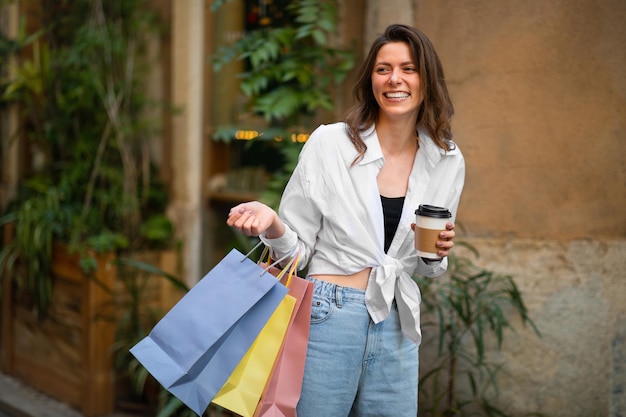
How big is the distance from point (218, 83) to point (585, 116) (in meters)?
Result: 2.59

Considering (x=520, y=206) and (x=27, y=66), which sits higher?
(x=27, y=66)

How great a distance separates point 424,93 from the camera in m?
2.25

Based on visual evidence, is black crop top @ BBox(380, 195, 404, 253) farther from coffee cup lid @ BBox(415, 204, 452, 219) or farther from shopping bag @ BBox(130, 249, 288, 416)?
shopping bag @ BBox(130, 249, 288, 416)

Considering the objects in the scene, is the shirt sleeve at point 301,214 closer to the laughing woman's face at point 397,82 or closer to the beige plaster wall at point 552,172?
the laughing woman's face at point 397,82

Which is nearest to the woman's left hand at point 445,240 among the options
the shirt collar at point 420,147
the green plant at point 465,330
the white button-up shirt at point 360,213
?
the white button-up shirt at point 360,213

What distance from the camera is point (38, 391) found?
5.05 m

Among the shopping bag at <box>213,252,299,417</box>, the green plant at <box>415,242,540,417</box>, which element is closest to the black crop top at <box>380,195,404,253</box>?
the shopping bag at <box>213,252,299,417</box>

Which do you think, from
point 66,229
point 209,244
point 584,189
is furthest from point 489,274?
point 66,229

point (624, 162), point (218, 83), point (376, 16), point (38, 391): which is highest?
point (376, 16)

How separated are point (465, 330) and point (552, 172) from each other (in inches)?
32.1

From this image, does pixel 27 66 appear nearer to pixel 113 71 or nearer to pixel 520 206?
pixel 113 71

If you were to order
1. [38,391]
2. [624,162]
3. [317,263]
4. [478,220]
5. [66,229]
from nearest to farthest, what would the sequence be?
[317,263] → [624,162] → [478,220] → [66,229] → [38,391]

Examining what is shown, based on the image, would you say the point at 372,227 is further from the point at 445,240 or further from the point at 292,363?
the point at 292,363

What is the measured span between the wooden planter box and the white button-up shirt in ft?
8.35
